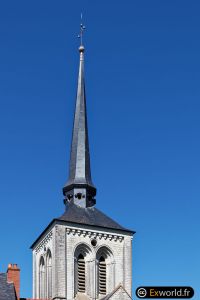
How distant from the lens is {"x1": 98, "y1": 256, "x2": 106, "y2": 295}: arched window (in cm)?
4022

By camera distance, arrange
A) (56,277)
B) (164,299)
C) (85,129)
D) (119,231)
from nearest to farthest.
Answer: (164,299), (56,277), (119,231), (85,129)

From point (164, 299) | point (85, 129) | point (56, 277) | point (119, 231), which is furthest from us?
point (85, 129)

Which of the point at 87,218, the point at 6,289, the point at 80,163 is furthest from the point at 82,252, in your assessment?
the point at 6,289

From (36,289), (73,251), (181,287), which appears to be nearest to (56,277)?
(73,251)

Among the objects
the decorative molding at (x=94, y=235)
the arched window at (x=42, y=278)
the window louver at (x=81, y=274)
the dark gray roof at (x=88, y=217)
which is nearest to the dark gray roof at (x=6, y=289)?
the window louver at (x=81, y=274)

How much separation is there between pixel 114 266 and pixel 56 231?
4382 mm

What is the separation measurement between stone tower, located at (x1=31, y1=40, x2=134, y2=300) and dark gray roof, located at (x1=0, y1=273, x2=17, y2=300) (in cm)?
1226

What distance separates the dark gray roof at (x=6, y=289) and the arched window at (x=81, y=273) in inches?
534

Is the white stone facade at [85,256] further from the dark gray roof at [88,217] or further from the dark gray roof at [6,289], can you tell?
the dark gray roof at [6,289]

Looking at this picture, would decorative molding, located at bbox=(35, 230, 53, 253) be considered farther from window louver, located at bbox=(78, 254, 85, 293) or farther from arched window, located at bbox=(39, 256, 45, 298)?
window louver, located at bbox=(78, 254, 85, 293)

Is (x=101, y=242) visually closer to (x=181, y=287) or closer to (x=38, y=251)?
(x=38, y=251)

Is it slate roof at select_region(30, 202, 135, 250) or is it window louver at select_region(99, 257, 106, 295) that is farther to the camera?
slate roof at select_region(30, 202, 135, 250)

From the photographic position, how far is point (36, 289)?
42.9 m

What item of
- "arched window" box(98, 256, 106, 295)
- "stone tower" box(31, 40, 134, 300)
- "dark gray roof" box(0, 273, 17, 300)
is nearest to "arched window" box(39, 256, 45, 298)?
"stone tower" box(31, 40, 134, 300)
